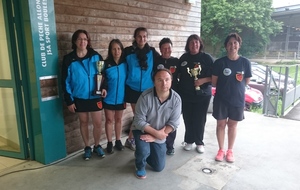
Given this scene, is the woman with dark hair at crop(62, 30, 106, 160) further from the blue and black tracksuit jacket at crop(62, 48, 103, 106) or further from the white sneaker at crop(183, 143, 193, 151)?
the white sneaker at crop(183, 143, 193, 151)

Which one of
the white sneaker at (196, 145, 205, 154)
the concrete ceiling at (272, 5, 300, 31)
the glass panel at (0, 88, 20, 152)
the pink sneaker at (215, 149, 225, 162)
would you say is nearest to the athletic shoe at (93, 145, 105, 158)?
the glass panel at (0, 88, 20, 152)

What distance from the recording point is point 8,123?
299 centimetres

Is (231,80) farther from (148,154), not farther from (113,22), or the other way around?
(113,22)

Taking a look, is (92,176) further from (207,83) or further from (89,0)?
(89,0)

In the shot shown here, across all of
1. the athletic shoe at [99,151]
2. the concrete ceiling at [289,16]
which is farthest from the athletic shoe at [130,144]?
the concrete ceiling at [289,16]

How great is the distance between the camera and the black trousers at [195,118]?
9.48ft

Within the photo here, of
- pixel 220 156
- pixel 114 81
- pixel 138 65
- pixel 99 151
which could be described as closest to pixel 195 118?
pixel 220 156

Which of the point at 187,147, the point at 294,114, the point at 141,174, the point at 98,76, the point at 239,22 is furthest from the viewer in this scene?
the point at 239,22

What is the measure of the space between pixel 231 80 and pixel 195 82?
405mm

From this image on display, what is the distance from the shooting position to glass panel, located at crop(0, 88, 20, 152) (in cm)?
279

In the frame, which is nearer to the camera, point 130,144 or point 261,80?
point 130,144

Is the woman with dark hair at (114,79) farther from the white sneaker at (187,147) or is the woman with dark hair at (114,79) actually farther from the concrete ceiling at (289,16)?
the concrete ceiling at (289,16)

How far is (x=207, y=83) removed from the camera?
9.21 ft

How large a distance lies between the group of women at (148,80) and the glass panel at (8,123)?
0.77 m
